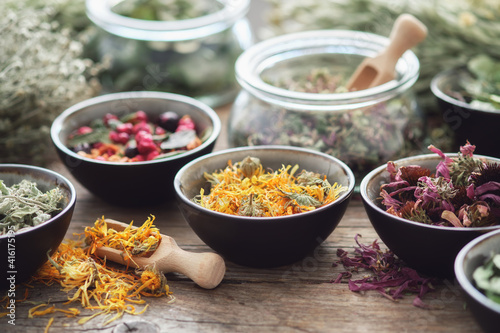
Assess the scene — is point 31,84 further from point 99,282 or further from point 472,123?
point 472,123

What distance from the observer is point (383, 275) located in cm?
131

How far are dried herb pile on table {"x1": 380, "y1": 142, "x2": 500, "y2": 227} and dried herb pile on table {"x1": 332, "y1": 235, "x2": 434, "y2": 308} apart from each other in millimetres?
121

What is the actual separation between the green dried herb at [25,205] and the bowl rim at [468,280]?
822 millimetres

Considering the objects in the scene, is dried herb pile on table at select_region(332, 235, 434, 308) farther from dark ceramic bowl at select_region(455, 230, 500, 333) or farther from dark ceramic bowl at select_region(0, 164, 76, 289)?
dark ceramic bowl at select_region(0, 164, 76, 289)

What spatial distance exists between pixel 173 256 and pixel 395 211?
0.49 metres

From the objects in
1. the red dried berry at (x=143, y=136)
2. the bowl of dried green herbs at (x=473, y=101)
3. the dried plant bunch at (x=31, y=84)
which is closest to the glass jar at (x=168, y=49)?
the dried plant bunch at (x=31, y=84)

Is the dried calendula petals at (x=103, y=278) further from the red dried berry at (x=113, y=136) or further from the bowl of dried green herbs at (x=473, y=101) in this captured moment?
the bowl of dried green herbs at (x=473, y=101)

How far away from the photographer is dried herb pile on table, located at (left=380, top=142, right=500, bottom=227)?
1.21 m

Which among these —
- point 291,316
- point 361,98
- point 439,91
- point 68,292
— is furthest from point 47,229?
point 439,91

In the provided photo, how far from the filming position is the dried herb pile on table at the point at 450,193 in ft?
3.97

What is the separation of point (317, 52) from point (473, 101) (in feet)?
1.66

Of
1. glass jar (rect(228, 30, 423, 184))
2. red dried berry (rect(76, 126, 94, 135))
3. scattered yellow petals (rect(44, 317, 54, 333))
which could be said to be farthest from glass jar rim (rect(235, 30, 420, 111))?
scattered yellow petals (rect(44, 317, 54, 333))

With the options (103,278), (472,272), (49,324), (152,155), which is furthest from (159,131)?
(472,272)

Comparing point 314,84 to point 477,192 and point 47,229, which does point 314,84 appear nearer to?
point 477,192
